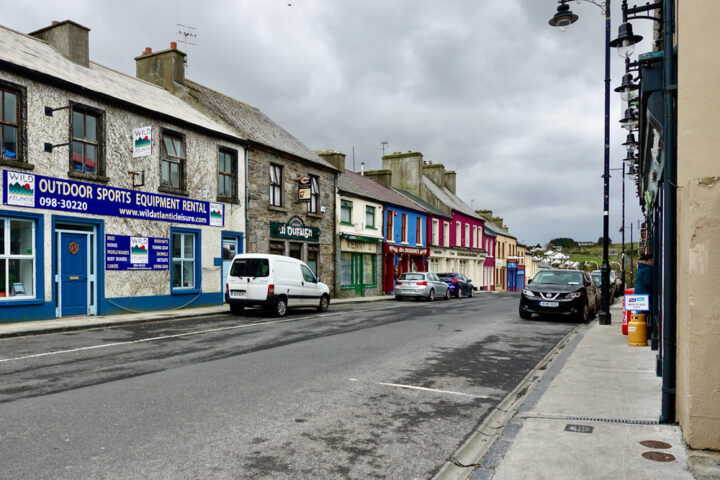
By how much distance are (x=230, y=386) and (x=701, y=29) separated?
607 cm

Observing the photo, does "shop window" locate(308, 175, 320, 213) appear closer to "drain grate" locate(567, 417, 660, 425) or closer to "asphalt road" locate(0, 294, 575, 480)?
"asphalt road" locate(0, 294, 575, 480)

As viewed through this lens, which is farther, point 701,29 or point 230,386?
point 230,386

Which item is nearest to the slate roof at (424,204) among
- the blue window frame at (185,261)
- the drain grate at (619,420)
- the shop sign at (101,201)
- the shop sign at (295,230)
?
the shop sign at (295,230)

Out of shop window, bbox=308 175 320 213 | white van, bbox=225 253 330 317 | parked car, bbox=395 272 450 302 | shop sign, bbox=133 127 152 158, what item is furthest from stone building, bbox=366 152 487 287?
shop sign, bbox=133 127 152 158

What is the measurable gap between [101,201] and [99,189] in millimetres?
359

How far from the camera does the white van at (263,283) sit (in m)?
16.8

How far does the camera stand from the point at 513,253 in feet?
217

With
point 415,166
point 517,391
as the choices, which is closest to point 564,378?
point 517,391

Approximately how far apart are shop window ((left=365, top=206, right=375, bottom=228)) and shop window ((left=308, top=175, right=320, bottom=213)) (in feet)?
17.6

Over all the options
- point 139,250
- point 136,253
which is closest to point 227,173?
point 139,250

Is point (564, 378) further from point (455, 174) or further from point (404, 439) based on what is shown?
point (455, 174)

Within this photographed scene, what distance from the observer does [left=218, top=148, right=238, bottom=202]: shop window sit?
2161 cm

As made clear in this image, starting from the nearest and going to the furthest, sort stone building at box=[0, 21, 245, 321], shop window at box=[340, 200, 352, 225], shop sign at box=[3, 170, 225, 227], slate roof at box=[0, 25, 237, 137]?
shop sign at box=[3, 170, 225, 227], stone building at box=[0, 21, 245, 321], slate roof at box=[0, 25, 237, 137], shop window at box=[340, 200, 352, 225]

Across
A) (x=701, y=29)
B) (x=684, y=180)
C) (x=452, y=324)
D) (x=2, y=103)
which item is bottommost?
(x=452, y=324)
